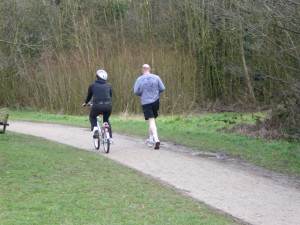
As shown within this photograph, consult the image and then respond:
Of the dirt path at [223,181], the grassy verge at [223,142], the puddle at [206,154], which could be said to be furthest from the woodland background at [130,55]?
the dirt path at [223,181]

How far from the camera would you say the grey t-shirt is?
47.7ft

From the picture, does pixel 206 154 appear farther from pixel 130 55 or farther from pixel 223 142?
pixel 130 55

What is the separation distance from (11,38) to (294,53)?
2181 centimetres

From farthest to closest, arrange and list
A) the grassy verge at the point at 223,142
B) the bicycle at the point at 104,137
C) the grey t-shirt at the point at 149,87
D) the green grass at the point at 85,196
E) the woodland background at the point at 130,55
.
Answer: the woodland background at the point at 130,55, the grey t-shirt at the point at 149,87, the bicycle at the point at 104,137, the grassy verge at the point at 223,142, the green grass at the point at 85,196

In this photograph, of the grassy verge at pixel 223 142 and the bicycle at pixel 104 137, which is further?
the bicycle at pixel 104 137

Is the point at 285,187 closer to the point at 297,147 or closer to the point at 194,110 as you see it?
the point at 297,147

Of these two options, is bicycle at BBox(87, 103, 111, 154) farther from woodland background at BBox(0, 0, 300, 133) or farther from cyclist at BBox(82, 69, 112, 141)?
woodland background at BBox(0, 0, 300, 133)

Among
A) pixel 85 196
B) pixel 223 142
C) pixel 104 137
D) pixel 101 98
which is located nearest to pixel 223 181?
pixel 85 196

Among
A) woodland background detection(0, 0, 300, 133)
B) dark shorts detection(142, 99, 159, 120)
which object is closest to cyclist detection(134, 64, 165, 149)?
dark shorts detection(142, 99, 159, 120)

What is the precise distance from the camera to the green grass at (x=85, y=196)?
722 centimetres

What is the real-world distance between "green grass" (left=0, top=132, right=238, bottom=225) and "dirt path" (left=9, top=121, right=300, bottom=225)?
417 mm

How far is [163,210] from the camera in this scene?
25.4 ft

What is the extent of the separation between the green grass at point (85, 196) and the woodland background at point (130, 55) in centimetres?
1380

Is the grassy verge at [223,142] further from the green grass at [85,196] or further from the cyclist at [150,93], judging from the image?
the green grass at [85,196]
